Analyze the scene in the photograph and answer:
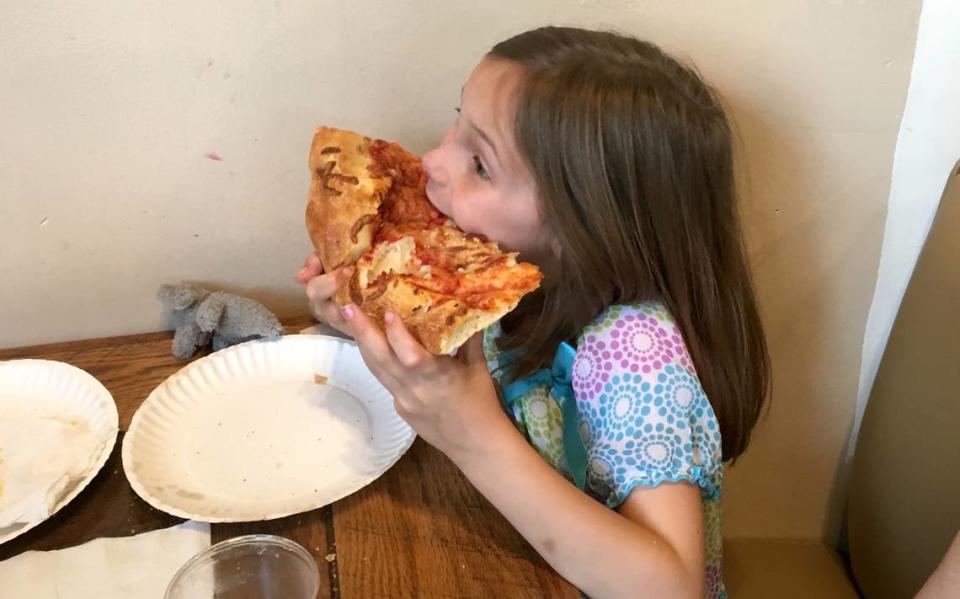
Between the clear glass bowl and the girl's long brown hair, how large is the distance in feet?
1.12

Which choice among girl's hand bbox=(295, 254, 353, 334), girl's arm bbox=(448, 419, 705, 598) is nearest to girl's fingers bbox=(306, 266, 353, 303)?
girl's hand bbox=(295, 254, 353, 334)

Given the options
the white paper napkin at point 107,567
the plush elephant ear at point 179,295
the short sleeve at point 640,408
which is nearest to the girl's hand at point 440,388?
the short sleeve at point 640,408

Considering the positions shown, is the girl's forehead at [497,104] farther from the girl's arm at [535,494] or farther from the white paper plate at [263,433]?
the white paper plate at [263,433]

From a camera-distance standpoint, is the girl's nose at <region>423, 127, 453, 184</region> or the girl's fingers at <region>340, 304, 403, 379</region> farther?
the girl's nose at <region>423, 127, 453, 184</region>

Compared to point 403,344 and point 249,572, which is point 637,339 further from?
point 249,572

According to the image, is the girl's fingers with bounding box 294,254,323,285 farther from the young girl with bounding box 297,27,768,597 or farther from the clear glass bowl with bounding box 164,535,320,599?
the clear glass bowl with bounding box 164,535,320,599

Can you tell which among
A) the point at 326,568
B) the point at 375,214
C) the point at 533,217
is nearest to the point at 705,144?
the point at 533,217

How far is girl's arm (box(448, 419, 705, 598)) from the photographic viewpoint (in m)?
0.74

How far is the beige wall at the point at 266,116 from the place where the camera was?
96cm

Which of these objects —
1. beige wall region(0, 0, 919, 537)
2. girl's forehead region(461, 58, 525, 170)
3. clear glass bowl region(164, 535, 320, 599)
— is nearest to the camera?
clear glass bowl region(164, 535, 320, 599)

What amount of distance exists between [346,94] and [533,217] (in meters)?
0.36

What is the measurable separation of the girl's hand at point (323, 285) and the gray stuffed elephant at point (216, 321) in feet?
0.32

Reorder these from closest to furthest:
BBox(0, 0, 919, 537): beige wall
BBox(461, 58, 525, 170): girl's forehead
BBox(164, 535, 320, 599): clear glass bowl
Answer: BBox(164, 535, 320, 599): clear glass bowl → BBox(461, 58, 525, 170): girl's forehead → BBox(0, 0, 919, 537): beige wall

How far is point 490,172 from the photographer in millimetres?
855
